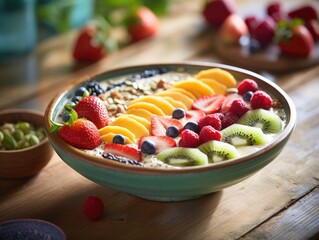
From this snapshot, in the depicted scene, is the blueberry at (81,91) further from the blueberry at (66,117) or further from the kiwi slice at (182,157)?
the kiwi slice at (182,157)

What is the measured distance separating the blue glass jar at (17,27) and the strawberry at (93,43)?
18 cm

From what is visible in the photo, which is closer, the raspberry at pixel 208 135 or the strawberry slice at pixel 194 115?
the raspberry at pixel 208 135

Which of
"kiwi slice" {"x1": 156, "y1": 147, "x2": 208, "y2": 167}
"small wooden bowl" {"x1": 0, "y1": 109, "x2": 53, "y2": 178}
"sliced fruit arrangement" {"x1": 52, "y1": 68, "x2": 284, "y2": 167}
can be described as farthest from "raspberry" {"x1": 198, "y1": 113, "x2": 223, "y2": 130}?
"small wooden bowl" {"x1": 0, "y1": 109, "x2": 53, "y2": 178}

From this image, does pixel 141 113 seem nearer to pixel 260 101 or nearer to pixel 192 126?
pixel 192 126

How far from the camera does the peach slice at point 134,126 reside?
1374mm

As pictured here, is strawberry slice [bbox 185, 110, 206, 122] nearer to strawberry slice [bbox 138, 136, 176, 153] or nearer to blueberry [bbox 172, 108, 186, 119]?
blueberry [bbox 172, 108, 186, 119]

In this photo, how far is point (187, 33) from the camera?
2.33 metres

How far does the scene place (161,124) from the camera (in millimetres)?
1396

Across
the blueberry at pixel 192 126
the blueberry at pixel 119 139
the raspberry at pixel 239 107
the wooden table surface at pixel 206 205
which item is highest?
the raspberry at pixel 239 107

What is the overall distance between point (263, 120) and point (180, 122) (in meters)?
0.18

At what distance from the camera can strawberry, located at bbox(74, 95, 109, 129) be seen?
1390mm

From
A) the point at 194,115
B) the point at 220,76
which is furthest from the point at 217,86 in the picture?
the point at 194,115

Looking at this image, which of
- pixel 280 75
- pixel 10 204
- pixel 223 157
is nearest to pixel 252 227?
pixel 223 157

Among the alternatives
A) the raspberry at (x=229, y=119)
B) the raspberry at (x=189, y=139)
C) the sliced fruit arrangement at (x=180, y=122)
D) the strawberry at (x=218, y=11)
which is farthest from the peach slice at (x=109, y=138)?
the strawberry at (x=218, y=11)
